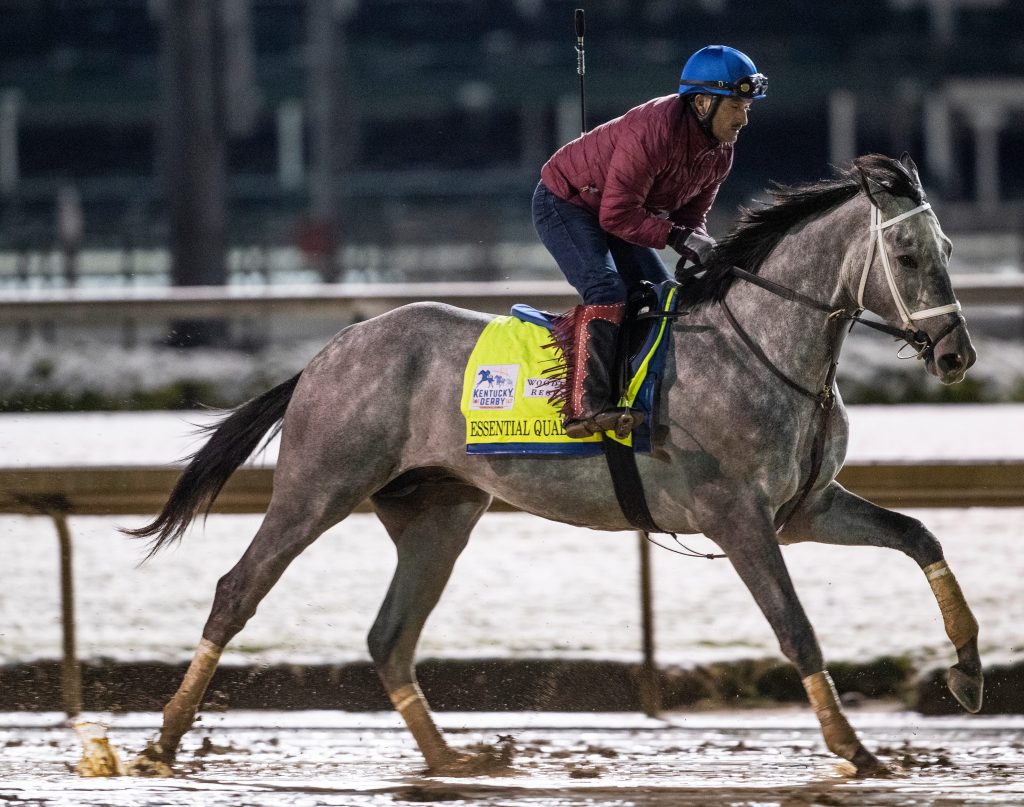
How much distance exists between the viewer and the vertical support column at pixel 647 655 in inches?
229

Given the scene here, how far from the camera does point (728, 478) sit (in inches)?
188

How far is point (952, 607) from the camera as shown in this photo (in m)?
4.86

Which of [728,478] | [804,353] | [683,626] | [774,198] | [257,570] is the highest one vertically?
[774,198]

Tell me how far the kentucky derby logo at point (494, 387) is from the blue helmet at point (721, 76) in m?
1.01

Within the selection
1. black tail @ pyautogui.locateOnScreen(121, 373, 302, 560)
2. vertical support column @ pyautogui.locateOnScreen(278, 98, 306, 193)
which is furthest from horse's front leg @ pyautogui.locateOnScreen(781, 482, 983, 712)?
vertical support column @ pyautogui.locateOnScreen(278, 98, 306, 193)

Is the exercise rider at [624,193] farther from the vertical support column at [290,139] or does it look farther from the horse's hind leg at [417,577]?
the vertical support column at [290,139]

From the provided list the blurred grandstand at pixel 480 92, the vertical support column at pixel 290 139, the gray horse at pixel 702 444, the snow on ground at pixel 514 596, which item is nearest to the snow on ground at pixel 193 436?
the snow on ground at pixel 514 596

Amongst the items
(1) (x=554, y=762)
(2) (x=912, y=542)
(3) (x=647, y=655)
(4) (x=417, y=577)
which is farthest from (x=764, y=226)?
(1) (x=554, y=762)

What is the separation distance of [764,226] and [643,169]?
1.44 ft

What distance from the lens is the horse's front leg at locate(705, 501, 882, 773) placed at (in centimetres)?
462

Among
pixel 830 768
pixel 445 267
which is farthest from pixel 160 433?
pixel 445 267

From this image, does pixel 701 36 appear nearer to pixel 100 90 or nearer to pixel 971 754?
pixel 100 90

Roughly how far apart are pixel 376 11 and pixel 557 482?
2686 centimetres

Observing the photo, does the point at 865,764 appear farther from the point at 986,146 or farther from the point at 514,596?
the point at 986,146
